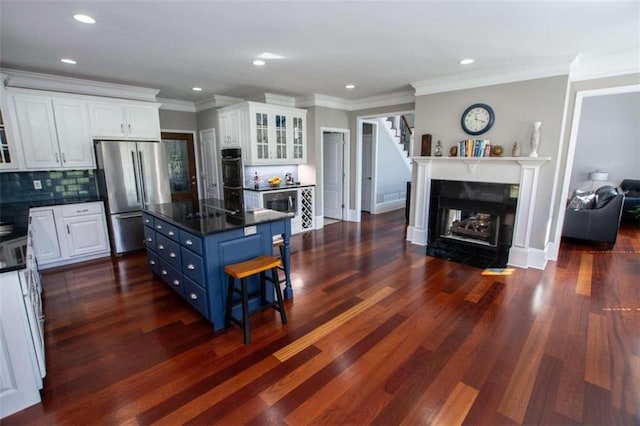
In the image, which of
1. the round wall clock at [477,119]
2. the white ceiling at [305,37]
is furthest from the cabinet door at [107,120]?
the round wall clock at [477,119]

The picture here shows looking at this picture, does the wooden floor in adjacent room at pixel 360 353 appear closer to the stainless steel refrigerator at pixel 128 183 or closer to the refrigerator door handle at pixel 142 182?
the stainless steel refrigerator at pixel 128 183

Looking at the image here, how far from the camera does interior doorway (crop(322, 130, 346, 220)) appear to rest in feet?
22.2

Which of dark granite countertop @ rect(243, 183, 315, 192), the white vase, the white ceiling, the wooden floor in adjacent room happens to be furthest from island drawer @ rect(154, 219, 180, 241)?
the white vase

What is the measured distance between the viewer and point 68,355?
236 centimetres

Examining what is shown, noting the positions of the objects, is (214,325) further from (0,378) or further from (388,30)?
(388,30)

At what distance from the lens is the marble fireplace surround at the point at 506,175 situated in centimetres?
394

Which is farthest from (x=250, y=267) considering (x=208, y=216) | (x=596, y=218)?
(x=596, y=218)

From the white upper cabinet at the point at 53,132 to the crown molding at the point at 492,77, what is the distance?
4.95 metres

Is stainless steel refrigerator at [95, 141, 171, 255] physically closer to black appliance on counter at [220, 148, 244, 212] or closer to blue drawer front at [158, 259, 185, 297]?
black appliance on counter at [220, 148, 244, 212]

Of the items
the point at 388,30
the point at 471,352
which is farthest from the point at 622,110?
the point at 471,352

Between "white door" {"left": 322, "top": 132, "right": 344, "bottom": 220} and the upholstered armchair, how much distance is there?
417 cm

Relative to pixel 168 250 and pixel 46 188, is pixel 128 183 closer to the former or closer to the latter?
pixel 46 188

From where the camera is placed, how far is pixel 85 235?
4.31m

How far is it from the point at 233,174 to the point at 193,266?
10.5 ft
